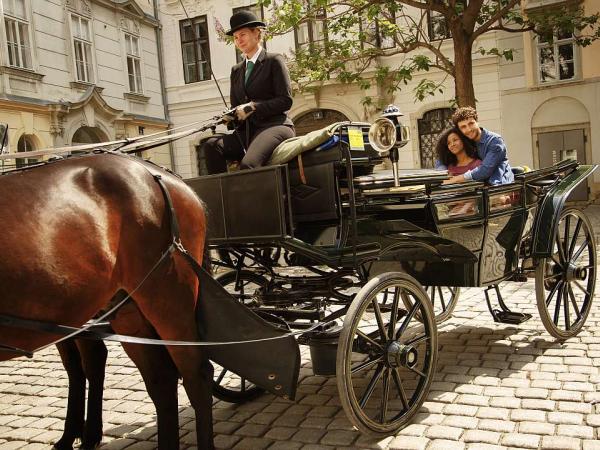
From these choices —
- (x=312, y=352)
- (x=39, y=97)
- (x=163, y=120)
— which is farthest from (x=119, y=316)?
(x=163, y=120)

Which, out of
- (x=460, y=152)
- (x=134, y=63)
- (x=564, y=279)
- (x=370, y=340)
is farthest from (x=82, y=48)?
(x=370, y=340)

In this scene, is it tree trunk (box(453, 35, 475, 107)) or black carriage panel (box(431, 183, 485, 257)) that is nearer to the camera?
black carriage panel (box(431, 183, 485, 257))

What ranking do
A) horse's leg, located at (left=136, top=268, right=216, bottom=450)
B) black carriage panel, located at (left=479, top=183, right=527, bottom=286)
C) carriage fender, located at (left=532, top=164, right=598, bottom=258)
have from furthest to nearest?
carriage fender, located at (left=532, top=164, right=598, bottom=258) → black carriage panel, located at (left=479, top=183, right=527, bottom=286) → horse's leg, located at (left=136, top=268, right=216, bottom=450)

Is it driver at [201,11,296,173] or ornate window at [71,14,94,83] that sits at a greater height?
ornate window at [71,14,94,83]

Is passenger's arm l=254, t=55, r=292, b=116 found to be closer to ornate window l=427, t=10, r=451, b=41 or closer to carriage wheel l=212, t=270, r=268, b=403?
carriage wheel l=212, t=270, r=268, b=403

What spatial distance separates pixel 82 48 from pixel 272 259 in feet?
47.5

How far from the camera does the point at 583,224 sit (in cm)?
507

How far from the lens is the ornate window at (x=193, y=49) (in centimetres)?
1989

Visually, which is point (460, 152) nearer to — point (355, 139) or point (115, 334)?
point (355, 139)

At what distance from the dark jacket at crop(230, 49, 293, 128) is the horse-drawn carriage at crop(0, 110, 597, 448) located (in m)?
0.34

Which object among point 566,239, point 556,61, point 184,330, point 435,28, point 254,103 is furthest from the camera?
point 435,28

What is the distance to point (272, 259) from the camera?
13.0 ft

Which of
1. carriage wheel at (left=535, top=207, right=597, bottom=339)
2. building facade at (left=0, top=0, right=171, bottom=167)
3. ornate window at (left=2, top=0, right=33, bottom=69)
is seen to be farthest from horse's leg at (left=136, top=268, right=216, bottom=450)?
ornate window at (left=2, top=0, right=33, bottom=69)

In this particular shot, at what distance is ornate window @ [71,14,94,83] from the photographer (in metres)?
16.2
